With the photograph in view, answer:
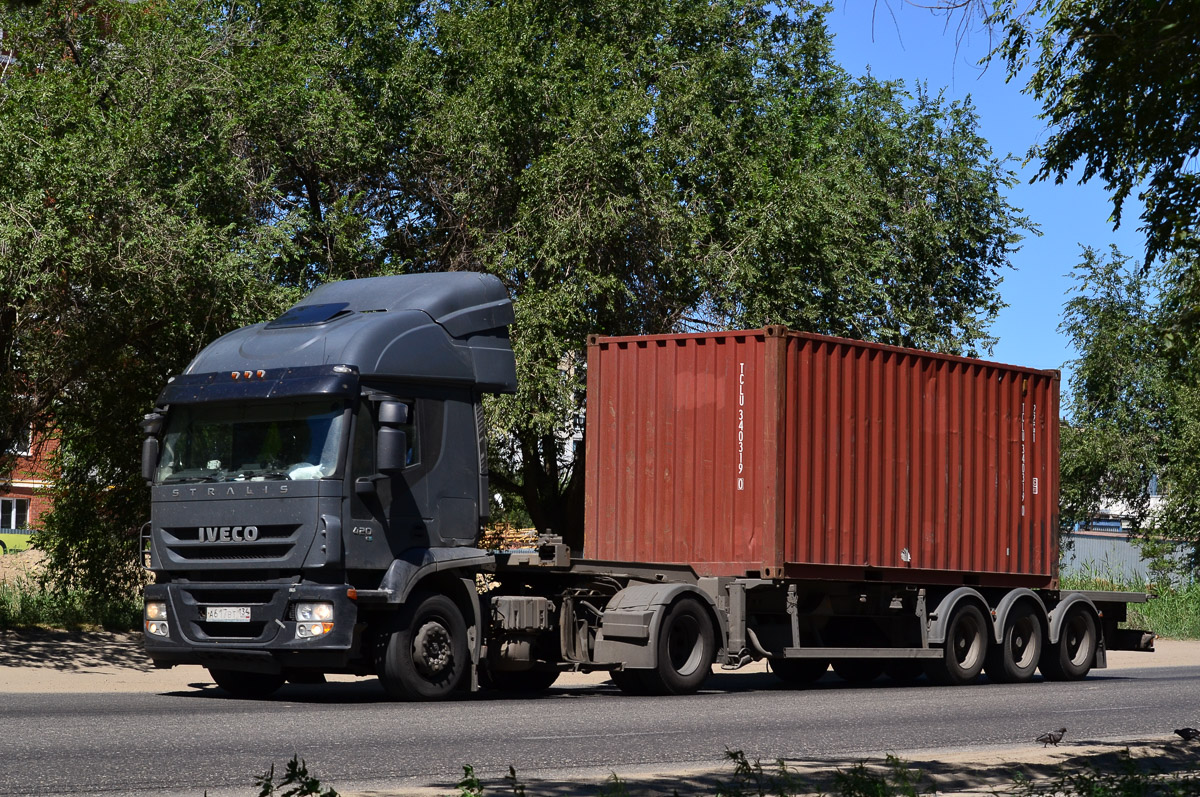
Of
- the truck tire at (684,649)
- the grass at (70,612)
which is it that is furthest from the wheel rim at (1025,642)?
the grass at (70,612)

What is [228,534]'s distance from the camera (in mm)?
12789

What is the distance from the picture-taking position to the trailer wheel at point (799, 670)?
57.2ft

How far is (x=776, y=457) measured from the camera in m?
15.4

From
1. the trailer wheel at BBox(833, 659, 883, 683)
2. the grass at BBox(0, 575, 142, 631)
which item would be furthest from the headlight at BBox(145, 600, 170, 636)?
the grass at BBox(0, 575, 142, 631)

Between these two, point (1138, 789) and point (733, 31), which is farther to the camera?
point (733, 31)

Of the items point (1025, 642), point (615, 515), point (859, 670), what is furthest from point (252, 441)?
point (1025, 642)

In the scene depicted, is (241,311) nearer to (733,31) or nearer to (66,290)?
(66,290)

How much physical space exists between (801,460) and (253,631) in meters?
5.93

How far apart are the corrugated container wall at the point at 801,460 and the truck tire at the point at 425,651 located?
3391mm

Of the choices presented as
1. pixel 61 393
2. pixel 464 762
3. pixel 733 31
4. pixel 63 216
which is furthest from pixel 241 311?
pixel 733 31

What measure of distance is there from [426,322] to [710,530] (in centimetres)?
408

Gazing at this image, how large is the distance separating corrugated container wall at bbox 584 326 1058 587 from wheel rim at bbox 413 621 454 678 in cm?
348

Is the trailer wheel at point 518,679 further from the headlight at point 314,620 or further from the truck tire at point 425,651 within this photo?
the headlight at point 314,620

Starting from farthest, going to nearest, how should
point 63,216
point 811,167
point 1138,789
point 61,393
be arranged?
point 811,167 < point 61,393 < point 63,216 < point 1138,789
